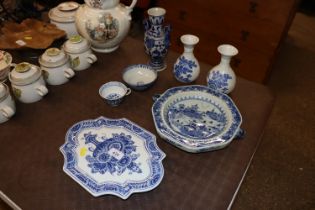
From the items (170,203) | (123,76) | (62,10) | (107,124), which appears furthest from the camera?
(62,10)

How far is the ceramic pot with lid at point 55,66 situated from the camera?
888 mm

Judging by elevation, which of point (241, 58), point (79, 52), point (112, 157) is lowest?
point (241, 58)

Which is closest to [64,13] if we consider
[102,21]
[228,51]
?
[102,21]

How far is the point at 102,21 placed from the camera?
3.15 ft

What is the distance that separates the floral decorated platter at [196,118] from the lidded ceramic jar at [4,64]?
490 millimetres

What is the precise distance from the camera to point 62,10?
110 cm

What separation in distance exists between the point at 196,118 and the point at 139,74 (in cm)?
27

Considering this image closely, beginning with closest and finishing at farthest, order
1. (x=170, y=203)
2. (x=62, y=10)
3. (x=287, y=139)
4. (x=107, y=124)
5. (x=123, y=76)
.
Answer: (x=170, y=203), (x=107, y=124), (x=123, y=76), (x=62, y=10), (x=287, y=139)

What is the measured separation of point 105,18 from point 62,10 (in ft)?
0.80

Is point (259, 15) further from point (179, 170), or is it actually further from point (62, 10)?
point (179, 170)

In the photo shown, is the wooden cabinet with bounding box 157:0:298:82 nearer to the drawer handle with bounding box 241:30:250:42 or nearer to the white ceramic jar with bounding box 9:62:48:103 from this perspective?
the drawer handle with bounding box 241:30:250:42

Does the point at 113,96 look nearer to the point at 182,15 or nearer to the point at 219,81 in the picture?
the point at 219,81

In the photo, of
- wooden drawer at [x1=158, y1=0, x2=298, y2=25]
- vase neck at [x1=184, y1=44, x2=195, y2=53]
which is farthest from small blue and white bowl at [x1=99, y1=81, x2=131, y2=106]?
→ wooden drawer at [x1=158, y1=0, x2=298, y2=25]

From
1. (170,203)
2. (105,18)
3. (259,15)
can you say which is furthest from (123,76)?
(259,15)
